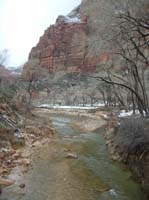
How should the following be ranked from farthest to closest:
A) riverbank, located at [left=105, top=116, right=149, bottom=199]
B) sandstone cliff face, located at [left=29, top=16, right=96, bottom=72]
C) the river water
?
sandstone cliff face, located at [left=29, top=16, right=96, bottom=72] → riverbank, located at [left=105, top=116, right=149, bottom=199] → the river water

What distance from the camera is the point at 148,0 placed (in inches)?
537

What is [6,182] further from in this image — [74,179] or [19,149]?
[19,149]

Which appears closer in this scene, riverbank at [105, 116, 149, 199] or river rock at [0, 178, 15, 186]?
river rock at [0, 178, 15, 186]

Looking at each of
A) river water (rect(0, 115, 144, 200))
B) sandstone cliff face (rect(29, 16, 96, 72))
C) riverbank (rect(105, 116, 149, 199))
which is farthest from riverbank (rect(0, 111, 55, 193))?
sandstone cliff face (rect(29, 16, 96, 72))

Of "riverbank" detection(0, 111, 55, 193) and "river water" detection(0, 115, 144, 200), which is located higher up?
"riverbank" detection(0, 111, 55, 193)

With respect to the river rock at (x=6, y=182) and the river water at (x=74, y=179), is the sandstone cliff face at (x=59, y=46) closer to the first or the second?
the river water at (x=74, y=179)

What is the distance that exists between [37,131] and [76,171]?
1241 cm

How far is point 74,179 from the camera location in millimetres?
14430

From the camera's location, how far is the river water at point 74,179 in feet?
40.0

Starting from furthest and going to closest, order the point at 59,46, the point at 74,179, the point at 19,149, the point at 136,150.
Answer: the point at 59,46
the point at 19,149
the point at 136,150
the point at 74,179

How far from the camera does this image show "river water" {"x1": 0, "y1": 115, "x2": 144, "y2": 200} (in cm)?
1221

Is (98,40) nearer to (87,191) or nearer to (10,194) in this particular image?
(87,191)

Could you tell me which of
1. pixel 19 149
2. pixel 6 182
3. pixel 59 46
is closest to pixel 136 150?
pixel 6 182

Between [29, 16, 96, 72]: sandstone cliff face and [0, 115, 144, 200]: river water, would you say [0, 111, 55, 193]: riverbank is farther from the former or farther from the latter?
[29, 16, 96, 72]: sandstone cliff face
